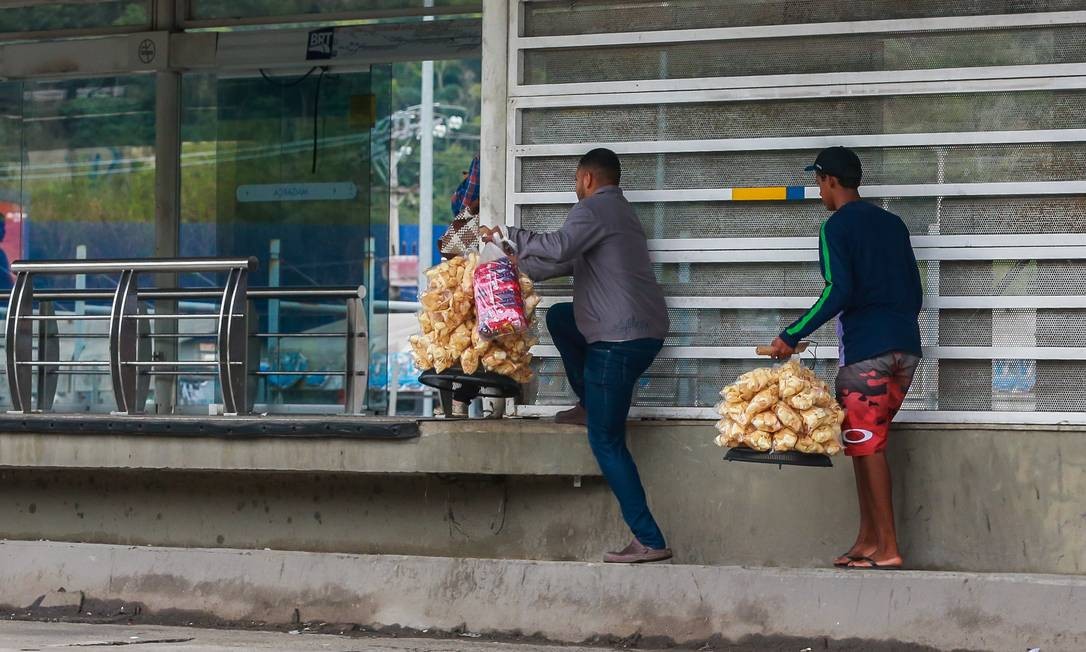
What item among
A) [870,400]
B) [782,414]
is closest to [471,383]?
[782,414]

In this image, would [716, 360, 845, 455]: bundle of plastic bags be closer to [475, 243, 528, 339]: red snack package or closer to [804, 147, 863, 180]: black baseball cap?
[804, 147, 863, 180]: black baseball cap

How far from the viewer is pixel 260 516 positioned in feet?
28.5

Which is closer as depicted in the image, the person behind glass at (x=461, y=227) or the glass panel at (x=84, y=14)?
the person behind glass at (x=461, y=227)

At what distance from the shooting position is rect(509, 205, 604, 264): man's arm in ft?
25.1

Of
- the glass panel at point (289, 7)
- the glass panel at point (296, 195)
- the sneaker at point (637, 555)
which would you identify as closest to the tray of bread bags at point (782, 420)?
the sneaker at point (637, 555)

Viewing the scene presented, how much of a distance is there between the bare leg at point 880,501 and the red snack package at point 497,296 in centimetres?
174

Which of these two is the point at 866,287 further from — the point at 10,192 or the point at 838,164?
the point at 10,192

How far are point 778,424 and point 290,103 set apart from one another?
6623 millimetres

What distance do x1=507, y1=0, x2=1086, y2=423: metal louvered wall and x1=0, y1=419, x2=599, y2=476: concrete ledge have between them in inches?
20.8

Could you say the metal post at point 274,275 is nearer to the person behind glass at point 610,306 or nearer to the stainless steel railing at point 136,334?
the stainless steel railing at point 136,334

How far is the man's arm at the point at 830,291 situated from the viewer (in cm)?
733

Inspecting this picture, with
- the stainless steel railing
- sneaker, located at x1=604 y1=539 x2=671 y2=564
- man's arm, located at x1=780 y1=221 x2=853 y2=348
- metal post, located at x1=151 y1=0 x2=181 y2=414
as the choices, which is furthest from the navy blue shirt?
metal post, located at x1=151 y1=0 x2=181 y2=414

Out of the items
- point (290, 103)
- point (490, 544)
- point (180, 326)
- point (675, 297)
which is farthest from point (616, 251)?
point (180, 326)

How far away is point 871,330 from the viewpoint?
743 cm
